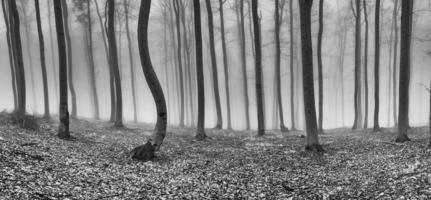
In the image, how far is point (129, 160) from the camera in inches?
402

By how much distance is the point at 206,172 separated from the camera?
9617 mm

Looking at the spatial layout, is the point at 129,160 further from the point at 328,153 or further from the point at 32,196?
the point at 328,153

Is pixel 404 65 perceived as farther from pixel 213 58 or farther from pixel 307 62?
pixel 213 58

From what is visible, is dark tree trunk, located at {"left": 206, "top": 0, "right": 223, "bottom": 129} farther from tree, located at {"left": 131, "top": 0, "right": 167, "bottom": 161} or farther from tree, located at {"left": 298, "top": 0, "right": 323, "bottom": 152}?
tree, located at {"left": 131, "top": 0, "right": 167, "bottom": 161}

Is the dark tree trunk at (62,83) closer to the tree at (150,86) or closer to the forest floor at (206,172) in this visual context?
the forest floor at (206,172)

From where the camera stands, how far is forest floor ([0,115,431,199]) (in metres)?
6.68

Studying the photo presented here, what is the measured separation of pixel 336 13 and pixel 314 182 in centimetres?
→ 3029

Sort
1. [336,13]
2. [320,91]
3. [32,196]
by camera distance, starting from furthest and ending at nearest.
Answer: [336,13] < [320,91] < [32,196]

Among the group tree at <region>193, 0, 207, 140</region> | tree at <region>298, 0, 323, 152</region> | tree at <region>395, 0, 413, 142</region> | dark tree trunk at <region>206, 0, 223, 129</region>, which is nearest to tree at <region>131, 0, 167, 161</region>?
tree at <region>193, 0, 207, 140</region>

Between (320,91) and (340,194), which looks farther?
(320,91)

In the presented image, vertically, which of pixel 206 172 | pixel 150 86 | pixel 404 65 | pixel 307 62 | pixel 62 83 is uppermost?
pixel 307 62

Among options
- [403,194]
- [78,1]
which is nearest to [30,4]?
[78,1]

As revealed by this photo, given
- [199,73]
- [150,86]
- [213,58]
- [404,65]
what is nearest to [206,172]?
[150,86]

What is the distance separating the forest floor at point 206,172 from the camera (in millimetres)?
6680
